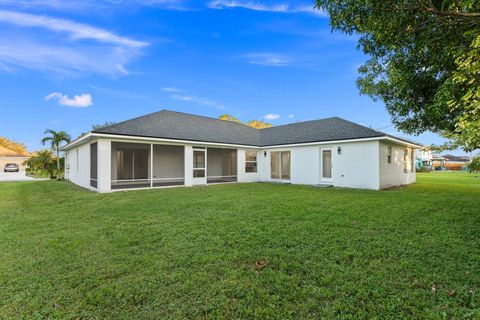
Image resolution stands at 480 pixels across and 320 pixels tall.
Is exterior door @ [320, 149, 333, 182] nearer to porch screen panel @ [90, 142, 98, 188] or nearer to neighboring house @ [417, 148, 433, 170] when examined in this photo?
porch screen panel @ [90, 142, 98, 188]

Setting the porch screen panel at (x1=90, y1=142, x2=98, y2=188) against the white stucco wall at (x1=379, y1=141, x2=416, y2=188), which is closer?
the white stucco wall at (x1=379, y1=141, x2=416, y2=188)

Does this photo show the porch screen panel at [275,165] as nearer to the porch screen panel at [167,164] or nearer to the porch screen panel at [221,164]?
the porch screen panel at [221,164]

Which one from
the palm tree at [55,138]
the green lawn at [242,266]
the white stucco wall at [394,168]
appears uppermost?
the palm tree at [55,138]

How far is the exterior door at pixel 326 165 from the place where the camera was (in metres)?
13.8

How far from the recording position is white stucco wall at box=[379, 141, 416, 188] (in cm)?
1248

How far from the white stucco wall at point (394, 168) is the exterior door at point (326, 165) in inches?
101

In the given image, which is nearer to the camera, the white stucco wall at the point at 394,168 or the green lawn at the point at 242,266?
the green lawn at the point at 242,266

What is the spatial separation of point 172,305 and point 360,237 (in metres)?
3.64

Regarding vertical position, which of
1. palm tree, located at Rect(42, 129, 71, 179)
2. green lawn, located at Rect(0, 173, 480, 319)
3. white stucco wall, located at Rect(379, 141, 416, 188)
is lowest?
green lawn, located at Rect(0, 173, 480, 319)

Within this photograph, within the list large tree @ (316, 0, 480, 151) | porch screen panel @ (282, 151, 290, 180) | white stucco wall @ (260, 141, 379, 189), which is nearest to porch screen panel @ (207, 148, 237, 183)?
porch screen panel @ (282, 151, 290, 180)

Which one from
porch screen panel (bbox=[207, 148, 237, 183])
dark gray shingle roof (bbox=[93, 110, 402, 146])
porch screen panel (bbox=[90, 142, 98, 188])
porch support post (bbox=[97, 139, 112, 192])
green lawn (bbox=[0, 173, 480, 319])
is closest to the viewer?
green lawn (bbox=[0, 173, 480, 319])

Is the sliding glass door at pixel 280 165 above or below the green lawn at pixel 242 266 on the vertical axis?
above

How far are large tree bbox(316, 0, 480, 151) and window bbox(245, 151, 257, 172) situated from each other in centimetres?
1051

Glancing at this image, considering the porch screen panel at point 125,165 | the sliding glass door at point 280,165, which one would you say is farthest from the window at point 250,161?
the porch screen panel at point 125,165
